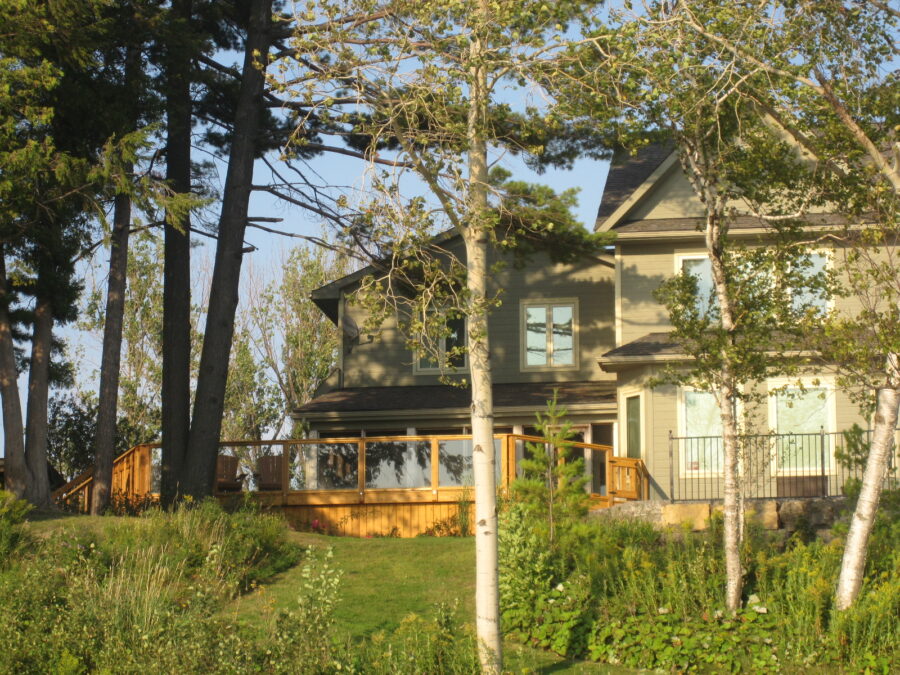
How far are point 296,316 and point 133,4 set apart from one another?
21599 mm

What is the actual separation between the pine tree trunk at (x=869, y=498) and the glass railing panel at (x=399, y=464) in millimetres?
9311

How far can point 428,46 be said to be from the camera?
28.7 ft

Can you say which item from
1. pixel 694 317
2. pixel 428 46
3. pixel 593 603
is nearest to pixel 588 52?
pixel 428 46

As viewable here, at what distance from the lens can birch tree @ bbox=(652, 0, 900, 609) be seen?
9.06m

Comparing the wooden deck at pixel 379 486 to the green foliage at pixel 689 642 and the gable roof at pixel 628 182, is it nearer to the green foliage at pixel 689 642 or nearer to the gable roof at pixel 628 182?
the gable roof at pixel 628 182

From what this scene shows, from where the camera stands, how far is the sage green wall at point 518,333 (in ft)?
73.2

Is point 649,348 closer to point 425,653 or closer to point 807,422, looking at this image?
point 807,422

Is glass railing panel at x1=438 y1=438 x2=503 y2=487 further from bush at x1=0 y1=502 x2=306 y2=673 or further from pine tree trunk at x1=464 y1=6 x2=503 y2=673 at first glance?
pine tree trunk at x1=464 y1=6 x2=503 y2=673

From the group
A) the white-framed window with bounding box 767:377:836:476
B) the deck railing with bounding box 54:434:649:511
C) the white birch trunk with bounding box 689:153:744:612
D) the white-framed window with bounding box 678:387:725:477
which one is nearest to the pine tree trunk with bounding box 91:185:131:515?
the deck railing with bounding box 54:434:649:511

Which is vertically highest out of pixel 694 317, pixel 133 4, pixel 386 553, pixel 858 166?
pixel 133 4

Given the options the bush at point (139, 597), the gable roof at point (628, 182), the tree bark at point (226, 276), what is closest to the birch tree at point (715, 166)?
the bush at point (139, 597)

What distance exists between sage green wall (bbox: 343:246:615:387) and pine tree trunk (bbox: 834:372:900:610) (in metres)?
12.8

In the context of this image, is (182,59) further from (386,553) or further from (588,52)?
(588,52)

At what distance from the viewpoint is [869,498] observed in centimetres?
912
